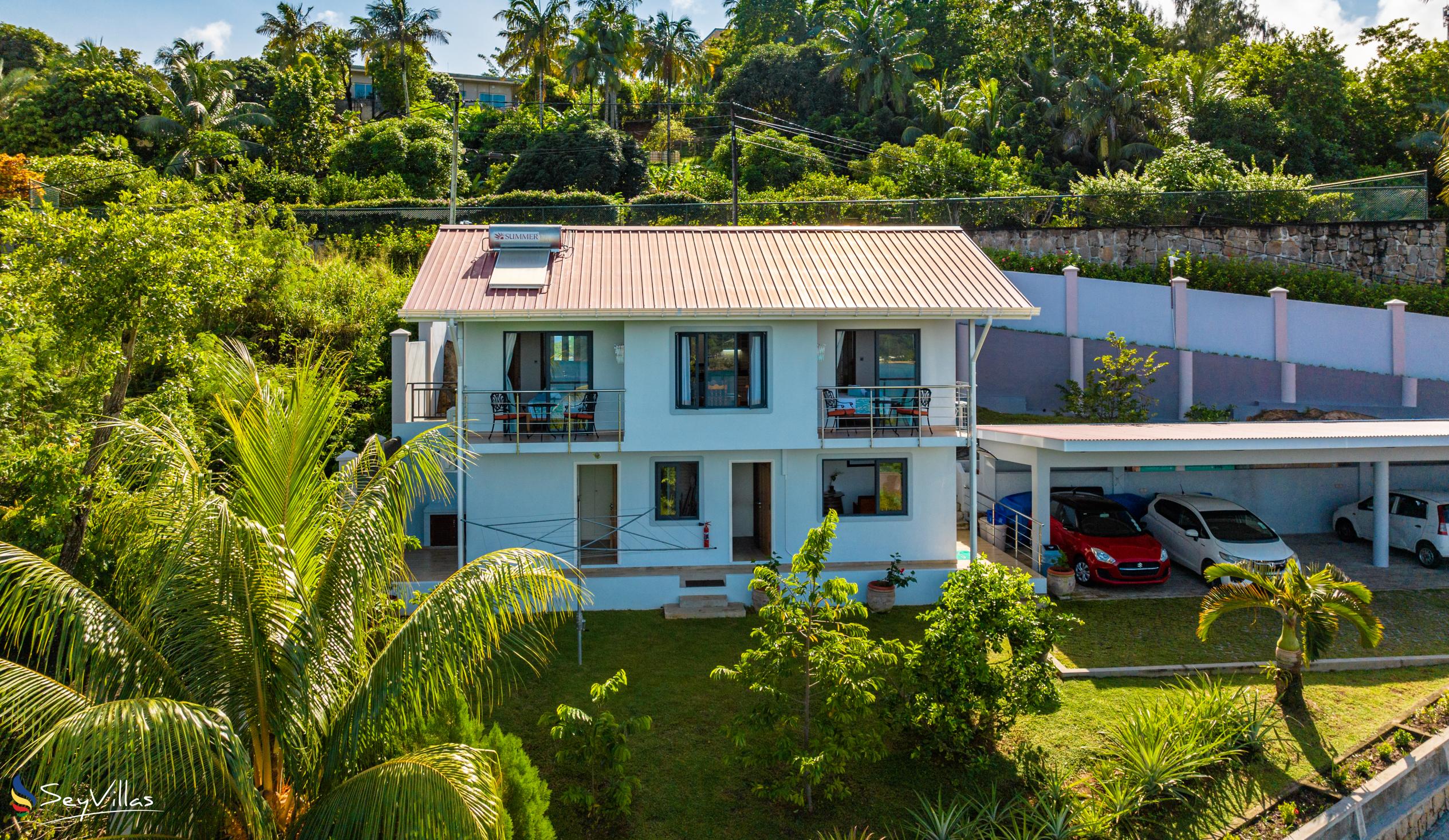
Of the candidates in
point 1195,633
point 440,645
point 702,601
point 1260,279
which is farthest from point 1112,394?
point 440,645

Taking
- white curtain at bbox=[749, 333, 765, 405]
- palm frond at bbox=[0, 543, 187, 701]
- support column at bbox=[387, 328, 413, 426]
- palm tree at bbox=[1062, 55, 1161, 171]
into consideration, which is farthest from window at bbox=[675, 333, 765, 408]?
palm tree at bbox=[1062, 55, 1161, 171]

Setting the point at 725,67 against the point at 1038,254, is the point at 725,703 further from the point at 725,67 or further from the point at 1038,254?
the point at 725,67

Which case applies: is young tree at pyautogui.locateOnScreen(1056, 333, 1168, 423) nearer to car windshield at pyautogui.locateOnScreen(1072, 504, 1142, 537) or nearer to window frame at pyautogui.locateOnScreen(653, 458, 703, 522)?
car windshield at pyautogui.locateOnScreen(1072, 504, 1142, 537)

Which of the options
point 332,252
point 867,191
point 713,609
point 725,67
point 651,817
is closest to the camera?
point 651,817

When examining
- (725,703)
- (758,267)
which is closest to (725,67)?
(758,267)

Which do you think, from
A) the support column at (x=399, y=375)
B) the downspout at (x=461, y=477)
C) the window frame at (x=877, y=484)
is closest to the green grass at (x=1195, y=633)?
the window frame at (x=877, y=484)
